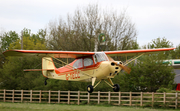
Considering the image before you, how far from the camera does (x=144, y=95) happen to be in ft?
88.3

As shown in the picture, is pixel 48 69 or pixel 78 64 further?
pixel 48 69

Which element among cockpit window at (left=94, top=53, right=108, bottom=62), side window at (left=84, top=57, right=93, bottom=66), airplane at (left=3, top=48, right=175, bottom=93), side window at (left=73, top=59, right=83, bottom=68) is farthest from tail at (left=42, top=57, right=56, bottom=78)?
cockpit window at (left=94, top=53, right=108, bottom=62)

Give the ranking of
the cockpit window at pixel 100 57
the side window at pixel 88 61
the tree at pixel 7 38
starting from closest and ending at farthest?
the cockpit window at pixel 100 57 < the side window at pixel 88 61 < the tree at pixel 7 38

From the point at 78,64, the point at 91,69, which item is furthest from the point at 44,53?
the point at 91,69

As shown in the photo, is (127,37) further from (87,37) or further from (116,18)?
(87,37)

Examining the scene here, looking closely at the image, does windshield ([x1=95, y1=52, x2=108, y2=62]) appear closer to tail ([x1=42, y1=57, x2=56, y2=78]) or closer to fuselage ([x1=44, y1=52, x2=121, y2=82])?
fuselage ([x1=44, y1=52, x2=121, y2=82])

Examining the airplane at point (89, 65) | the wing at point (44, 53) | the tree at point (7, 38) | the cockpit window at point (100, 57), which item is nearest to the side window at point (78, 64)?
the airplane at point (89, 65)

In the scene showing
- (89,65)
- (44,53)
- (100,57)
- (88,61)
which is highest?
(44,53)

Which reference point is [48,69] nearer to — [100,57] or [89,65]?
[89,65]

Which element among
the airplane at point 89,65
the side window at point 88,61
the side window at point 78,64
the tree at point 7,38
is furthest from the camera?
the tree at point 7,38

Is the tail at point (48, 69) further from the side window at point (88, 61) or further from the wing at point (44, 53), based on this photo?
the side window at point (88, 61)

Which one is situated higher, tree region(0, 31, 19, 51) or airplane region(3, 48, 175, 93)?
tree region(0, 31, 19, 51)

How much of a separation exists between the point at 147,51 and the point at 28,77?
22742 mm

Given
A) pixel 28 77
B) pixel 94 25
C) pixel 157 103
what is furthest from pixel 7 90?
pixel 157 103
